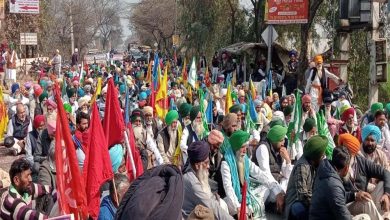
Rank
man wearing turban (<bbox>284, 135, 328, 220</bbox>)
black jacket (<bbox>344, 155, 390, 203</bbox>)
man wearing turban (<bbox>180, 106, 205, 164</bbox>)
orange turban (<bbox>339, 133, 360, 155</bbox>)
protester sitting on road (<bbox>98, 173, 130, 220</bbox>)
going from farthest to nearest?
man wearing turban (<bbox>180, 106, 205, 164</bbox>)
orange turban (<bbox>339, 133, 360, 155</bbox>)
black jacket (<bbox>344, 155, 390, 203</bbox>)
man wearing turban (<bbox>284, 135, 328, 220</bbox>)
protester sitting on road (<bbox>98, 173, 130, 220</bbox>)

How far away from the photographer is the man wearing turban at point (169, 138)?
9375mm

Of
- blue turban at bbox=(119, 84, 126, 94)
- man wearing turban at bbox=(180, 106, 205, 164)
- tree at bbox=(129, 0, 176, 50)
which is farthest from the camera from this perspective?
tree at bbox=(129, 0, 176, 50)

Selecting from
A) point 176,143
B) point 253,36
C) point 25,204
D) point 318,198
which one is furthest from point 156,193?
point 253,36

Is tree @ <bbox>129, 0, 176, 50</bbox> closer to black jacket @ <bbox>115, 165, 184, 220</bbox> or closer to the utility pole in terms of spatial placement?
the utility pole

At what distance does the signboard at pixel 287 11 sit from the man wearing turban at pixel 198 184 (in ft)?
53.5

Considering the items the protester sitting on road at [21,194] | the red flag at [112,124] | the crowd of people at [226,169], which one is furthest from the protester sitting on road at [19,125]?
the protester sitting on road at [21,194]

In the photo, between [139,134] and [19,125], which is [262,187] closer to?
[139,134]

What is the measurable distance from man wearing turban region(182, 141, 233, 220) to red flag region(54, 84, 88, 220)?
869 millimetres

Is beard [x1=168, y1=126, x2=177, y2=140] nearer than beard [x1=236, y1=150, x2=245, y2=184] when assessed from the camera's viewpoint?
No

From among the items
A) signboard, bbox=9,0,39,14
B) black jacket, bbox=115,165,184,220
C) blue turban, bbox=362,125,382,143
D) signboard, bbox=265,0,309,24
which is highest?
signboard, bbox=9,0,39,14

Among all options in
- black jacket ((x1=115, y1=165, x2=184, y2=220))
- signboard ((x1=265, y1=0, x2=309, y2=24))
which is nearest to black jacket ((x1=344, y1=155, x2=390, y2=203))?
black jacket ((x1=115, y1=165, x2=184, y2=220))

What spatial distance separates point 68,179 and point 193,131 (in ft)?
12.7

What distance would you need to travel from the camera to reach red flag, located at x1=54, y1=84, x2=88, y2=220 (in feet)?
17.6

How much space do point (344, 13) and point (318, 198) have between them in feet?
30.5
